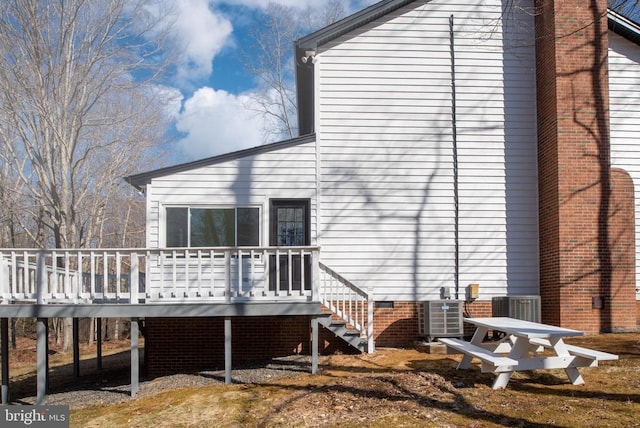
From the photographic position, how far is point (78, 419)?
748cm

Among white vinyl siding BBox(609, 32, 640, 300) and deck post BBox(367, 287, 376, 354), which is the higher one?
white vinyl siding BBox(609, 32, 640, 300)

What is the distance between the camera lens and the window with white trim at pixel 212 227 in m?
10.6

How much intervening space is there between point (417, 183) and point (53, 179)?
45.5 feet

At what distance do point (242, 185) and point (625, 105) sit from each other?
324 inches

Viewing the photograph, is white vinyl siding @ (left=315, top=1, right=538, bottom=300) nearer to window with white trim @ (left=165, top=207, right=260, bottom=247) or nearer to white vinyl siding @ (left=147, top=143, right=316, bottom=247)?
white vinyl siding @ (left=147, top=143, right=316, bottom=247)

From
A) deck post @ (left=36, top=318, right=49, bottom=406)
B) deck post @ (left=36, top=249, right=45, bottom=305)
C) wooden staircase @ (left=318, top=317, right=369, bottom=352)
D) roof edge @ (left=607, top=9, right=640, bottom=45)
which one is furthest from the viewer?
roof edge @ (left=607, top=9, right=640, bottom=45)

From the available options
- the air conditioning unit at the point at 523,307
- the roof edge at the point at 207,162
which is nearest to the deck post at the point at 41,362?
the roof edge at the point at 207,162

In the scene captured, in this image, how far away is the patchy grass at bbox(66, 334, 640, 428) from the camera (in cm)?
599

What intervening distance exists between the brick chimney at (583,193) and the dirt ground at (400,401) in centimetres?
161

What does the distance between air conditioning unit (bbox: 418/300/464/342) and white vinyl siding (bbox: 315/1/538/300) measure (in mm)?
800

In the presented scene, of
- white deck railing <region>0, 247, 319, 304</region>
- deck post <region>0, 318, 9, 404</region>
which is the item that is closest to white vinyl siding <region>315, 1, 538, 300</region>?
white deck railing <region>0, 247, 319, 304</region>

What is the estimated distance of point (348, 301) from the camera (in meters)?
10.6

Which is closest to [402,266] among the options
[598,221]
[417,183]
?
[417,183]

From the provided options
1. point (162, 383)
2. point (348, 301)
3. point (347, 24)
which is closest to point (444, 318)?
point (348, 301)
